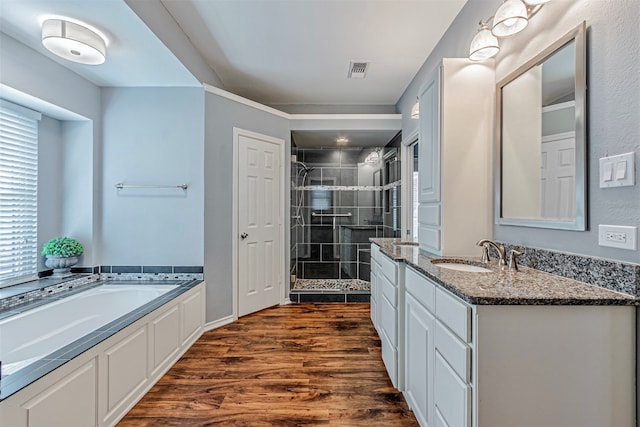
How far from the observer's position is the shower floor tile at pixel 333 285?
3996 mm

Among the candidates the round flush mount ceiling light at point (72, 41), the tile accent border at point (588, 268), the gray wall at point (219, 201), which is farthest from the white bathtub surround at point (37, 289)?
the tile accent border at point (588, 268)

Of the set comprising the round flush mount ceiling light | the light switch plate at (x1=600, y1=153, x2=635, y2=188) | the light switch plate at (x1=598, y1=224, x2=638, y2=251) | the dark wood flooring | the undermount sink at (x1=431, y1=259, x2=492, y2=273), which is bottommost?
the dark wood flooring

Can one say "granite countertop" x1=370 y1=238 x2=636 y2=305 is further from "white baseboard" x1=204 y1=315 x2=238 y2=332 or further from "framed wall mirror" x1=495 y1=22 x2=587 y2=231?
"white baseboard" x1=204 y1=315 x2=238 y2=332

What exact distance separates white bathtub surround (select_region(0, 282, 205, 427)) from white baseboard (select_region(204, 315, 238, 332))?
31 centimetres

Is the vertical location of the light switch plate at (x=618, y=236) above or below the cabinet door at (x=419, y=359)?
above

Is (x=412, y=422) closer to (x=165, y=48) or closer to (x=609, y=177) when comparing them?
(x=609, y=177)

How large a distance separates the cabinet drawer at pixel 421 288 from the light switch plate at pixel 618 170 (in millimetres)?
759

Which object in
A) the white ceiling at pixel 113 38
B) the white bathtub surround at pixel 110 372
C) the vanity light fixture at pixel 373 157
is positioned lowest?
the white bathtub surround at pixel 110 372

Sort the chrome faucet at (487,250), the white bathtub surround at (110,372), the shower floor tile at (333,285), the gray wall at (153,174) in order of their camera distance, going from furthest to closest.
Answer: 1. the shower floor tile at (333,285)
2. the gray wall at (153,174)
3. the chrome faucet at (487,250)
4. the white bathtub surround at (110,372)

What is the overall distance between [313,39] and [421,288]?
220 cm

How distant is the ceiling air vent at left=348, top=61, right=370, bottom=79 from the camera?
115 inches

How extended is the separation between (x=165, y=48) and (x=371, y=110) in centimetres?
258

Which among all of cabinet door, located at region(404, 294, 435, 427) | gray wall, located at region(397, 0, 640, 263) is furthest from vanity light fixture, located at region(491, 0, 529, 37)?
cabinet door, located at region(404, 294, 435, 427)

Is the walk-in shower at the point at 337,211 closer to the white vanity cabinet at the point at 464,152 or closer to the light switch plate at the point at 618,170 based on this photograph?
the white vanity cabinet at the point at 464,152
